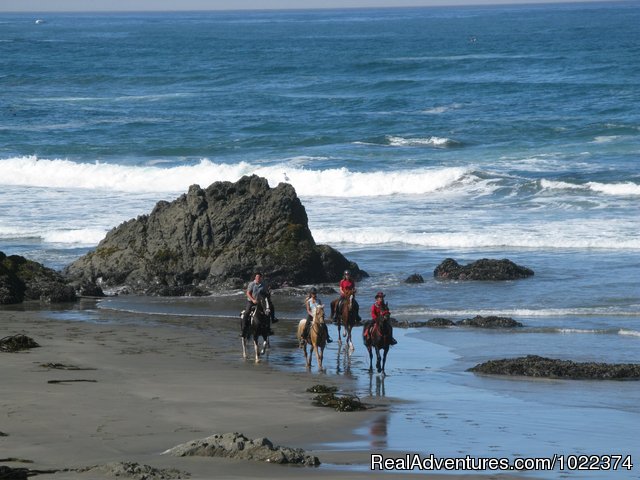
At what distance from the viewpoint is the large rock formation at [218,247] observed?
25391mm

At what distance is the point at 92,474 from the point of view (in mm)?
10008

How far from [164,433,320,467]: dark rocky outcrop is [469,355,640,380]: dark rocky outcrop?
21.6ft

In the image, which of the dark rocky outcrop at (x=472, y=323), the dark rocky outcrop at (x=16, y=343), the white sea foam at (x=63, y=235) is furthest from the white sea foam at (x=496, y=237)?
the dark rocky outcrop at (x=16, y=343)

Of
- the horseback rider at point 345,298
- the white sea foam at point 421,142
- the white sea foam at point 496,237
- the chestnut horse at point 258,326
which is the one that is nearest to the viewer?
the chestnut horse at point 258,326

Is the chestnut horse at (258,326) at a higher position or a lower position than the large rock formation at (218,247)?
lower

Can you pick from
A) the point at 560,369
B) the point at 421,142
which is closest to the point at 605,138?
the point at 421,142

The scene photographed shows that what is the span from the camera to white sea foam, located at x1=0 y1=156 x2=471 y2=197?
136ft

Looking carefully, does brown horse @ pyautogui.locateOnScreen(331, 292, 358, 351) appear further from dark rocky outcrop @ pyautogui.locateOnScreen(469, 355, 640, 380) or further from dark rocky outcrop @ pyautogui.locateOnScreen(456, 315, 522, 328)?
dark rocky outcrop @ pyautogui.locateOnScreen(469, 355, 640, 380)

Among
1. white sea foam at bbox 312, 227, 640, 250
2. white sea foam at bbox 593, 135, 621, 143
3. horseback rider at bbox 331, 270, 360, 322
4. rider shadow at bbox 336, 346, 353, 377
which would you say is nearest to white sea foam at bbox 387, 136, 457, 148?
white sea foam at bbox 593, 135, 621, 143

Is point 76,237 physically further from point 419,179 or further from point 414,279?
point 419,179

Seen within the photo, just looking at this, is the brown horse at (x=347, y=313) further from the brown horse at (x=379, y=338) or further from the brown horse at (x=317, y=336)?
the brown horse at (x=379, y=338)

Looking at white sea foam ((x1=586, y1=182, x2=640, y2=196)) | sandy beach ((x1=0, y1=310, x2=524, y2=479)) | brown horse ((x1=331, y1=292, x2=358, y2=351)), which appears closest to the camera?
sandy beach ((x1=0, y1=310, x2=524, y2=479))

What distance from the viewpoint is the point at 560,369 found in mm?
16797

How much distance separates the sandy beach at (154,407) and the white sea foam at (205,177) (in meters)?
22.5
